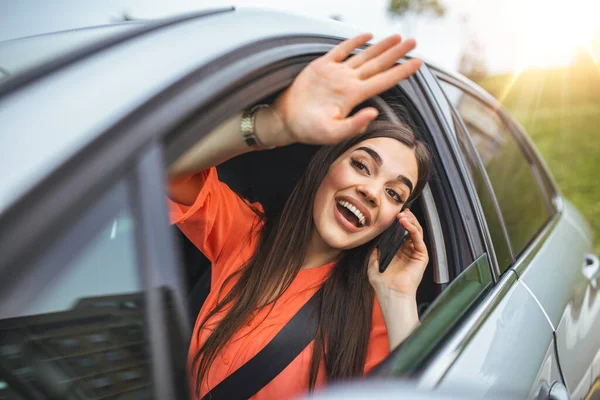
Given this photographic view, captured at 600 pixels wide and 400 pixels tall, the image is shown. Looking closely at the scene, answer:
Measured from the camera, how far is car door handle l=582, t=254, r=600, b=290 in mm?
2387

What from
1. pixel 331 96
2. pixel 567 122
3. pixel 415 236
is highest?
pixel 331 96

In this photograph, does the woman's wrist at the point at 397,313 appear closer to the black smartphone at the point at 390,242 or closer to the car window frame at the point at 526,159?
the black smartphone at the point at 390,242

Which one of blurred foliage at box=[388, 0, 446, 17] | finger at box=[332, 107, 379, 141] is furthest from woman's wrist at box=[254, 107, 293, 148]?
blurred foliage at box=[388, 0, 446, 17]

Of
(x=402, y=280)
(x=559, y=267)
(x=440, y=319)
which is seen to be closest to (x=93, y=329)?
(x=440, y=319)

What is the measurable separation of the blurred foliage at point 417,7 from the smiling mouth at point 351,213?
24087mm

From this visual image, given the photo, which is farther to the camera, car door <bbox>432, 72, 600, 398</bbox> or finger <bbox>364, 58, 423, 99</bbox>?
car door <bbox>432, 72, 600, 398</bbox>

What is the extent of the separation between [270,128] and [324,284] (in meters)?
0.66

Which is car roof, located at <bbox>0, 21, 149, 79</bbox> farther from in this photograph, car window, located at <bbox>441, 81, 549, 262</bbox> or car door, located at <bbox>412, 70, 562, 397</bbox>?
car window, located at <bbox>441, 81, 549, 262</bbox>

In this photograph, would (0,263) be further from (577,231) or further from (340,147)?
(577,231)

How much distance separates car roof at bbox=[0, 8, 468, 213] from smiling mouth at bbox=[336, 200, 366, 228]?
0.67 metres

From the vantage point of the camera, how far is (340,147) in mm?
1770

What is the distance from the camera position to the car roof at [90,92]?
715mm

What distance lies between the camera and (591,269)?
2.46 meters

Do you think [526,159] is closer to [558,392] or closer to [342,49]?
[558,392]
